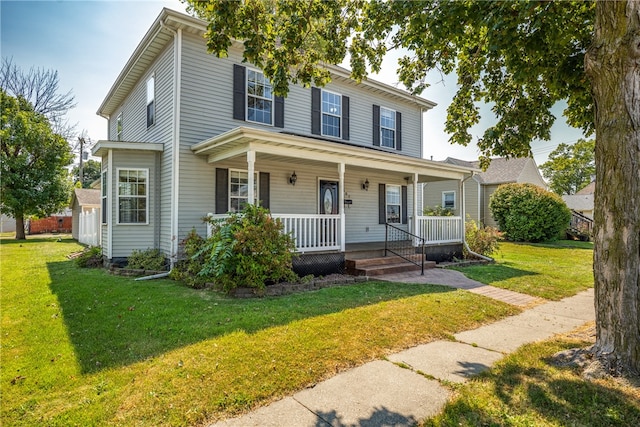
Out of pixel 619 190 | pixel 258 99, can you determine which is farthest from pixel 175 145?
pixel 619 190

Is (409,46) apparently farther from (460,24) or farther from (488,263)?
(488,263)

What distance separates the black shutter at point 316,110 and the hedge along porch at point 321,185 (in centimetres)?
90

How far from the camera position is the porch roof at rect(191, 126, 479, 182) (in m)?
7.56

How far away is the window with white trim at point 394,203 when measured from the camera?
13.5 meters

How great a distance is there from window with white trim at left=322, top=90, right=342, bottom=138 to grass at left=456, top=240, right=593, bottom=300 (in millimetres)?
6225

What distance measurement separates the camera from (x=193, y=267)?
25.2 feet

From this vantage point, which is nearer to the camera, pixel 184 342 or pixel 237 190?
pixel 184 342

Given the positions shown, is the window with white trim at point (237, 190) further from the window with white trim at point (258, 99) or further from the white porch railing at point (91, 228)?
the white porch railing at point (91, 228)

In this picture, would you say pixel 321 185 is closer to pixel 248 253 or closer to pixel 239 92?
pixel 239 92

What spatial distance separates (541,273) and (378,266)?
4685mm

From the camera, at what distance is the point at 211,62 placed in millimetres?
9430

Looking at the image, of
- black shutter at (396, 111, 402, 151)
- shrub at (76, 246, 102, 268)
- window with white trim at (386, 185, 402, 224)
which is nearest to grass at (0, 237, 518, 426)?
shrub at (76, 246, 102, 268)

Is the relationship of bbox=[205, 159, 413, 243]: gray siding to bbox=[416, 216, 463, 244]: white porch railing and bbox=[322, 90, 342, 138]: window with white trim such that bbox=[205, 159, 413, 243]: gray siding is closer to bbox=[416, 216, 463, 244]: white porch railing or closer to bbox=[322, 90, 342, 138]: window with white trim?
bbox=[322, 90, 342, 138]: window with white trim

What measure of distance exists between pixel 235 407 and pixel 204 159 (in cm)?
759
